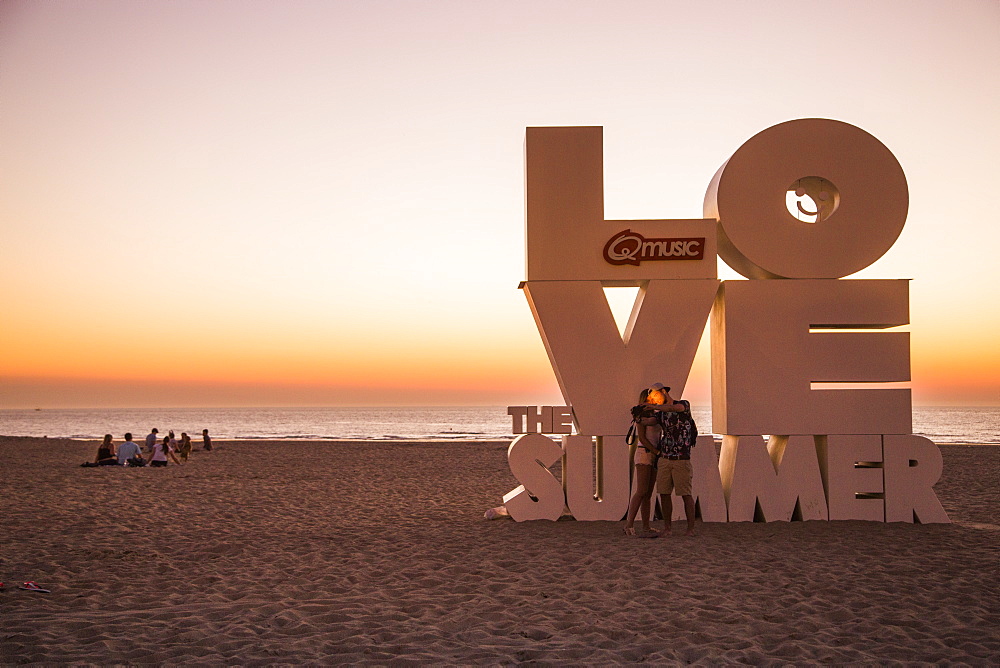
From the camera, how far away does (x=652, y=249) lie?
1051 cm

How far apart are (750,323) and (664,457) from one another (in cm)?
234

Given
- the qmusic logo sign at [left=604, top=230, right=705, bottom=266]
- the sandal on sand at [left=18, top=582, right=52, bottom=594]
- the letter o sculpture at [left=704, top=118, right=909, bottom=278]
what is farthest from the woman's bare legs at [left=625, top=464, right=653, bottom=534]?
the sandal on sand at [left=18, top=582, right=52, bottom=594]

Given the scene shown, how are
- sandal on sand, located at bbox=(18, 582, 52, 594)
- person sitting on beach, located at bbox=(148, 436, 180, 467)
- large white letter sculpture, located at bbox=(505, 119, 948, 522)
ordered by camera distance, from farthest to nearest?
person sitting on beach, located at bbox=(148, 436, 180, 467), large white letter sculpture, located at bbox=(505, 119, 948, 522), sandal on sand, located at bbox=(18, 582, 52, 594)

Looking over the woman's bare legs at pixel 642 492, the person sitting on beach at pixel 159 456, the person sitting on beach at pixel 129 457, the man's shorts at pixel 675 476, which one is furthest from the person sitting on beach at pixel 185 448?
the man's shorts at pixel 675 476

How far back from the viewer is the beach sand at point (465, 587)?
517cm

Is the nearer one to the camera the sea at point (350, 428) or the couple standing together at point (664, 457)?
the couple standing together at point (664, 457)

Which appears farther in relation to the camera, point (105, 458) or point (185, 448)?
point (185, 448)

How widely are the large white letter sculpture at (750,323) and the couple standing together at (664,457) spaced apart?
31.8 inches

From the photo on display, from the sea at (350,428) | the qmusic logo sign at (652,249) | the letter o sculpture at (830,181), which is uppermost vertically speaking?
the letter o sculpture at (830,181)

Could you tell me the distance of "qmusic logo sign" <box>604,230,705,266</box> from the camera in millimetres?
10484

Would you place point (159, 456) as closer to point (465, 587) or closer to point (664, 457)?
point (664, 457)

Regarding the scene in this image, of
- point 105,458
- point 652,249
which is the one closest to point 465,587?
point 652,249

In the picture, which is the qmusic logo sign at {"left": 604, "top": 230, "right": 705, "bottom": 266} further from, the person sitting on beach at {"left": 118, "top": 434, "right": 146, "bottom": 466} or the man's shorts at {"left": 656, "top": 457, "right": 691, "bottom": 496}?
the person sitting on beach at {"left": 118, "top": 434, "right": 146, "bottom": 466}

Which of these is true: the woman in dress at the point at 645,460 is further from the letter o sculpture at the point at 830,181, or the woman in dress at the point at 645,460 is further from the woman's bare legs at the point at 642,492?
the letter o sculpture at the point at 830,181
